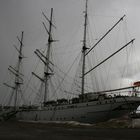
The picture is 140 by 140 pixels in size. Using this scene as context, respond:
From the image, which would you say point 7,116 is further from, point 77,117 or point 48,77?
point 77,117

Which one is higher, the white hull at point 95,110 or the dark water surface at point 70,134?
the white hull at point 95,110

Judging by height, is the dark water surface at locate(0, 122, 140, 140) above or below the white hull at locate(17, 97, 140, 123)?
below

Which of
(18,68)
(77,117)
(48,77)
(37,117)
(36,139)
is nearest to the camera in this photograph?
(36,139)

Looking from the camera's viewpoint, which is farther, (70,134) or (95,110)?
(95,110)

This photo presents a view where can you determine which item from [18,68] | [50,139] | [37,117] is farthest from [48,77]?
[50,139]

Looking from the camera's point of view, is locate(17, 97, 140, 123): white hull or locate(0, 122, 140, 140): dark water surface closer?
locate(0, 122, 140, 140): dark water surface

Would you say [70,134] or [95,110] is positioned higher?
[95,110]

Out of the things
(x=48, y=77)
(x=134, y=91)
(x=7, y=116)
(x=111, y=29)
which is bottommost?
(x=7, y=116)

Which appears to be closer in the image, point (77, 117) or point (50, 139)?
point (50, 139)

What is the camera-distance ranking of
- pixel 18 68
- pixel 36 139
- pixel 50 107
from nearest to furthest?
pixel 36 139 → pixel 50 107 → pixel 18 68

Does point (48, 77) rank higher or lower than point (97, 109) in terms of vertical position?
higher

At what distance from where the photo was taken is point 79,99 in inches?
2109

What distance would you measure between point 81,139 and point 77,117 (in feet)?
106

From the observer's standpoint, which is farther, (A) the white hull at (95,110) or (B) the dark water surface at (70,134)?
(A) the white hull at (95,110)
